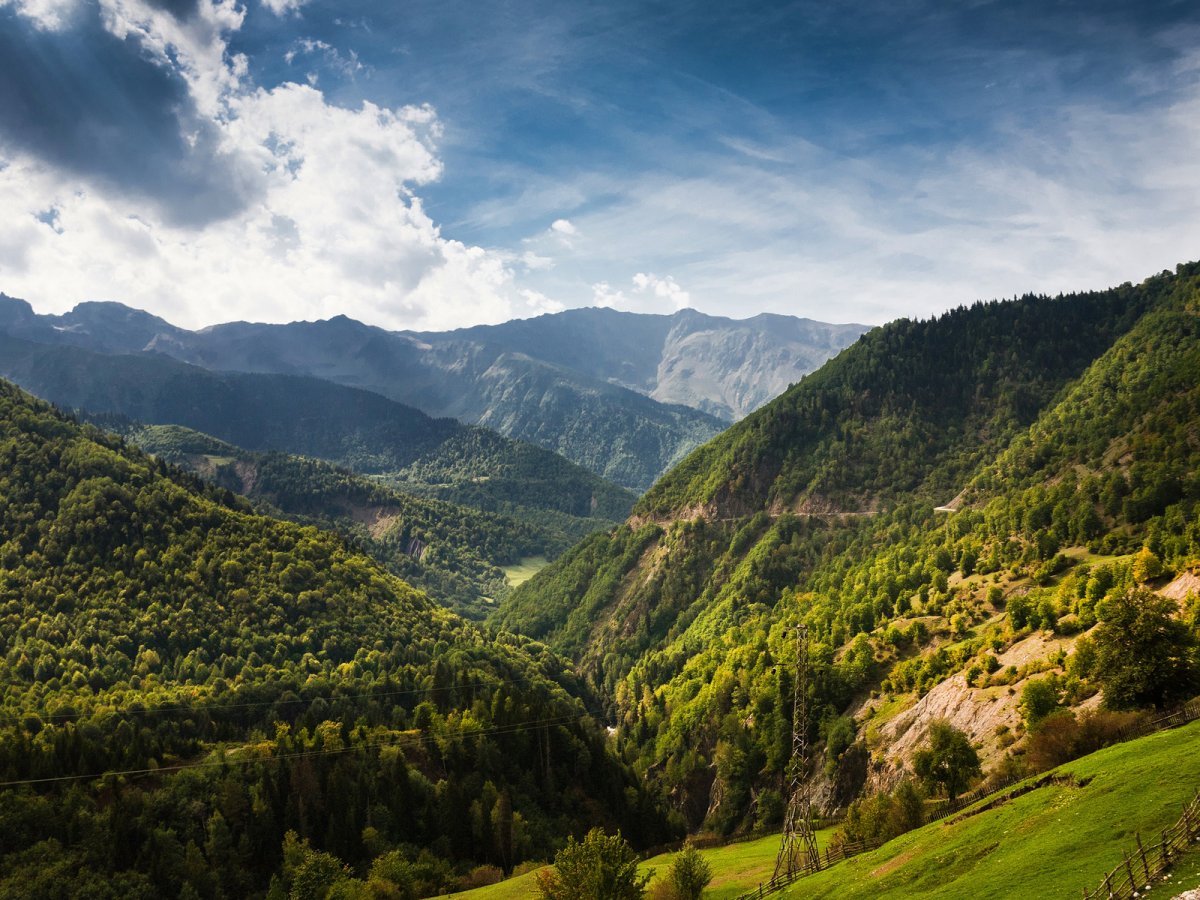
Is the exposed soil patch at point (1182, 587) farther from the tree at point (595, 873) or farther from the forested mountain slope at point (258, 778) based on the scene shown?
the forested mountain slope at point (258, 778)

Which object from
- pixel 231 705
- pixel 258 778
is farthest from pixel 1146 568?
pixel 231 705

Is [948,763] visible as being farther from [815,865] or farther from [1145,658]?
[815,865]

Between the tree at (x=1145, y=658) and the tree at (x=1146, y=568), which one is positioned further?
the tree at (x=1146, y=568)

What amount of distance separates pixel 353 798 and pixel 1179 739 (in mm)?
96715

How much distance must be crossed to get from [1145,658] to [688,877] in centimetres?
4889

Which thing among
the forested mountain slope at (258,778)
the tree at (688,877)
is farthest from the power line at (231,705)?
the tree at (688,877)

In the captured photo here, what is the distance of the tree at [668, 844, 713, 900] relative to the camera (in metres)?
73.1

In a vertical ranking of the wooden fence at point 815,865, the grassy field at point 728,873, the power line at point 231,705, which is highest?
the power line at point 231,705

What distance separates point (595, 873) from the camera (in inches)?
2494

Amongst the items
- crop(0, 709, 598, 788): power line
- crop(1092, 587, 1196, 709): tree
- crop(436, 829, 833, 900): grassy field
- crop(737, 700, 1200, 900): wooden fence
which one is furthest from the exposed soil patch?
crop(0, 709, 598, 788): power line

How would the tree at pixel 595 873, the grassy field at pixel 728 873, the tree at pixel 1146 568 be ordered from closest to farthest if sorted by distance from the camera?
the tree at pixel 595 873, the grassy field at pixel 728 873, the tree at pixel 1146 568

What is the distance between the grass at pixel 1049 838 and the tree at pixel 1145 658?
14164 millimetres

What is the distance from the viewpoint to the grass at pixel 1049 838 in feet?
143

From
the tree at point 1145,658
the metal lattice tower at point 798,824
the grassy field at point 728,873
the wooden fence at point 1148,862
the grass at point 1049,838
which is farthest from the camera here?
the grassy field at point 728,873
